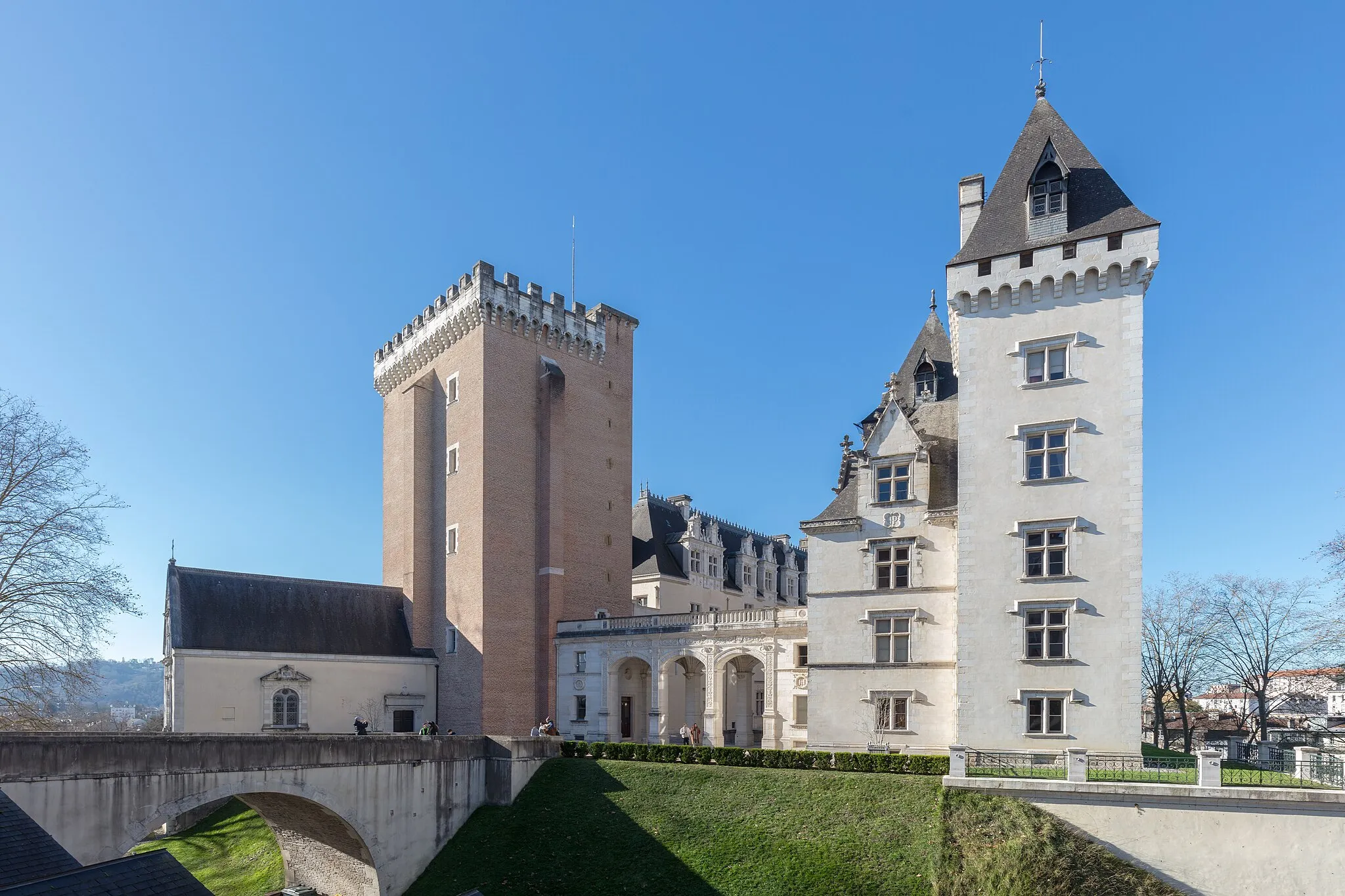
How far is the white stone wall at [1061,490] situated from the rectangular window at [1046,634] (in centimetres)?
24

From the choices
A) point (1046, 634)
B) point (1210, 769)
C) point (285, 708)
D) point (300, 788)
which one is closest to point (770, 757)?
point (1046, 634)

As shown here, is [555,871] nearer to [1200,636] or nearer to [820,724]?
[820,724]

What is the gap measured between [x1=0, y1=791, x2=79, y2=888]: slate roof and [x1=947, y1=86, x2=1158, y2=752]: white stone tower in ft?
78.1

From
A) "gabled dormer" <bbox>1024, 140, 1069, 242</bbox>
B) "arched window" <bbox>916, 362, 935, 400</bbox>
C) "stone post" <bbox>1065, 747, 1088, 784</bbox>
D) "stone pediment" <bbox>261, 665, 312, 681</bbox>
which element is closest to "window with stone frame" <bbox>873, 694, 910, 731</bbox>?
"stone post" <bbox>1065, 747, 1088, 784</bbox>

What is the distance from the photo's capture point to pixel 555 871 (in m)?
27.7

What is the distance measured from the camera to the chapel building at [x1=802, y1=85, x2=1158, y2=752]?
89.6ft

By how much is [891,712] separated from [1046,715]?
548 cm

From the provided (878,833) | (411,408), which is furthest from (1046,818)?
(411,408)

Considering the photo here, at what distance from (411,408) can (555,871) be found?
27.5 meters

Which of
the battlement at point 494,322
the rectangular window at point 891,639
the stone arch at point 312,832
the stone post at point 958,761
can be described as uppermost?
the battlement at point 494,322

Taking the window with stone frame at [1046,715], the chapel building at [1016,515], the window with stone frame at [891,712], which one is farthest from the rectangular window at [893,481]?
the window with stone frame at [1046,715]

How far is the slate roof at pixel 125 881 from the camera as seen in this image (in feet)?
37.2

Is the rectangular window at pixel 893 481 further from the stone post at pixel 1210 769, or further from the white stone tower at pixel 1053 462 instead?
A: the stone post at pixel 1210 769

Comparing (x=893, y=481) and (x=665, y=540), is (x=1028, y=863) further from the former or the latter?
(x=665, y=540)
